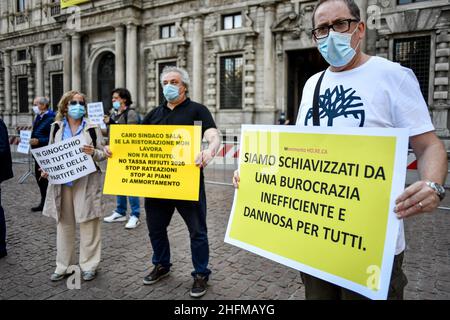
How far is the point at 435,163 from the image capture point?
1620 millimetres

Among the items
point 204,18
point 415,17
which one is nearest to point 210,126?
point 415,17

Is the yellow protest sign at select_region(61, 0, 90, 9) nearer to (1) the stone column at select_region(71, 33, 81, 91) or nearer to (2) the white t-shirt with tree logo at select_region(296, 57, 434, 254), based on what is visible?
(1) the stone column at select_region(71, 33, 81, 91)

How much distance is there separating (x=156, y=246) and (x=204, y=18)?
51.2 feet

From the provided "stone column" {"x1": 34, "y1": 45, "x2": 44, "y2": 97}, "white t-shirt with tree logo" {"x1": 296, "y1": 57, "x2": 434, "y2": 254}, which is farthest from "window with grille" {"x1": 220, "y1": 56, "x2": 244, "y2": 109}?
"white t-shirt with tree logo" {"x1": 296, "y1": 57, "x2": 434, "y2": 254}

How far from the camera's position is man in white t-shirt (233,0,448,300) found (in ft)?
5.22

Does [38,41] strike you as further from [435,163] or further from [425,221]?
[435,163]

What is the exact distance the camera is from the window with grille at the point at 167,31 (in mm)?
18391

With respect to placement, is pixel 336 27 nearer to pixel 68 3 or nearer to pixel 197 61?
pixel 197 61

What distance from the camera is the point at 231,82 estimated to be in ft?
56.3

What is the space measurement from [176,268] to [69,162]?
1672 millimetres

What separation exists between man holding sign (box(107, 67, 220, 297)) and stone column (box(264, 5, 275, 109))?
12646 millimetres

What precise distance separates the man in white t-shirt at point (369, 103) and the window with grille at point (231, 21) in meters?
15.5

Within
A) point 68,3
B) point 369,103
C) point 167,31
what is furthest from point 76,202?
point 68,3

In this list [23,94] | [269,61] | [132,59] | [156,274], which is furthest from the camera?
[23,94]
